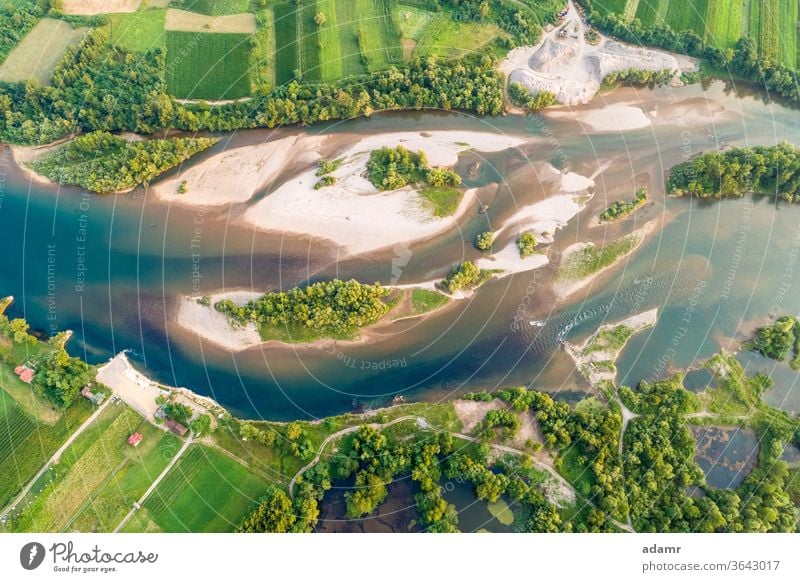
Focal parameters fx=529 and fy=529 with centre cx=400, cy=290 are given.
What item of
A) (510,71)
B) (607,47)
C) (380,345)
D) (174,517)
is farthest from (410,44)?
(174,517)

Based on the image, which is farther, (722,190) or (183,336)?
(722,190)

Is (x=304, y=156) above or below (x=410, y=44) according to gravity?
below

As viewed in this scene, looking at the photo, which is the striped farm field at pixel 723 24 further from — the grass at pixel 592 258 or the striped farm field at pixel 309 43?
the striped farm field at pixel 309 43

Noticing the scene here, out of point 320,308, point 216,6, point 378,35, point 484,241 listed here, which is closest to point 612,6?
point 378,35

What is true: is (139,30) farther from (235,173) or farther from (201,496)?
(201,496)

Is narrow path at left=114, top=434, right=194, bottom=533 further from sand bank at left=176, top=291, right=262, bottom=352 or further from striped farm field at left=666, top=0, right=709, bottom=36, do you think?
striped farm field at left=666, top=0, right=709, bottom=36

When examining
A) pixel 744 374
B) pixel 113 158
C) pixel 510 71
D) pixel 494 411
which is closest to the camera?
pixel 494 411

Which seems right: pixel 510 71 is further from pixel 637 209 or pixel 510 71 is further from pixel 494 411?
pixel 494 411
